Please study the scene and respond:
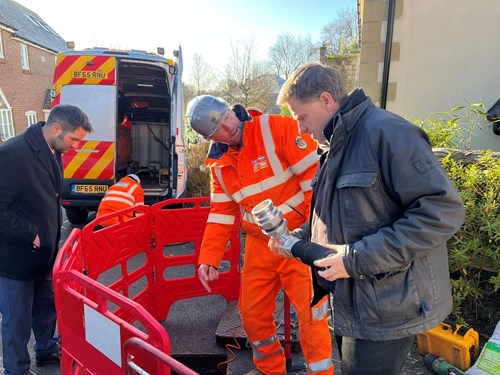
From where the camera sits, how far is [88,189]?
6102 millimetres

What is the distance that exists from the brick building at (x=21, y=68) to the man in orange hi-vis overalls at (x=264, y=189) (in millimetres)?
20958

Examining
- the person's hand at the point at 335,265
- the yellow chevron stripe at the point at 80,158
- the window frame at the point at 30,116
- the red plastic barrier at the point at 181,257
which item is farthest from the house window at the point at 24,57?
the person's hand at the point at 335,265

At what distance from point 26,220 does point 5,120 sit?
70.0 feet

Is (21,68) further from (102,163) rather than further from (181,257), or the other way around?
(181,257)

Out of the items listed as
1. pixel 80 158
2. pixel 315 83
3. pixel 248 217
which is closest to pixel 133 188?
pixel 80 158

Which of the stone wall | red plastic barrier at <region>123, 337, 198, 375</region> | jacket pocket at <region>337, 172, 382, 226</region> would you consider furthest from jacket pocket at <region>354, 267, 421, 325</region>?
the stone wall

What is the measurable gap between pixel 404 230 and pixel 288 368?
2098 millimetres

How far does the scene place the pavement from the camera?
9.74ft

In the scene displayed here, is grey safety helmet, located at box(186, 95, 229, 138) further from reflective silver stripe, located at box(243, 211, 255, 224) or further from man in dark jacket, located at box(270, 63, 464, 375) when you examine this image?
man in dark jacket, located at box(270, 63, 464, 375)

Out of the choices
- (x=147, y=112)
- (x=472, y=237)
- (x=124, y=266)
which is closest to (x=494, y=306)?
(x=472, y=237)

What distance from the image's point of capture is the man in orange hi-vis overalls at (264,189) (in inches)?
93.3

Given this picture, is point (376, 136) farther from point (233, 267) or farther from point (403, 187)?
point (233, 267)

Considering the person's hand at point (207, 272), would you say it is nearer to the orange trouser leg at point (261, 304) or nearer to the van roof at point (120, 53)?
the orange trouser leg at point (261, 304)

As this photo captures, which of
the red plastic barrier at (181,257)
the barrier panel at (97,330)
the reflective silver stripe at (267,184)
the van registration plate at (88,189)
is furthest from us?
the van registration plate at (88,189)
